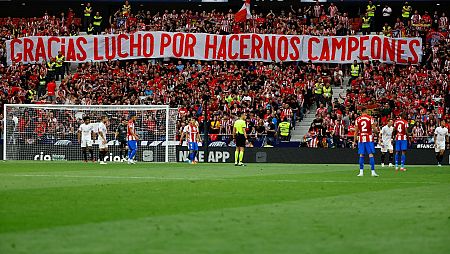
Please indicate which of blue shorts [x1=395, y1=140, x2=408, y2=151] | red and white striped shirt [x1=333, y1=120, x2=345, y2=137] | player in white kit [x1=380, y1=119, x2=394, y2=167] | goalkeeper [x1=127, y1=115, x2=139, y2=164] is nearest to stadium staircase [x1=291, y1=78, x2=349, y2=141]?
red and white striped shirt [x1=333, y1=120, x2=345, y2=137]

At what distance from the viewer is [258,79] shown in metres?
50.3

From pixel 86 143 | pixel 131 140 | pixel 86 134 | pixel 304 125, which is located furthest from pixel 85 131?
pixel 304 125

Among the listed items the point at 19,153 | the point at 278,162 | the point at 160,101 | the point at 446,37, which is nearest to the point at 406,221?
the point at 278,162

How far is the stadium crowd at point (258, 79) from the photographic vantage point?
4547cm

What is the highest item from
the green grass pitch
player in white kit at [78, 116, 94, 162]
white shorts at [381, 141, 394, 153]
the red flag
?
the red flag

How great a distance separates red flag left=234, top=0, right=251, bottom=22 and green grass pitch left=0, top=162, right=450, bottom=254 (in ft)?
107

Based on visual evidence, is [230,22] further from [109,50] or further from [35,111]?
[35,111]

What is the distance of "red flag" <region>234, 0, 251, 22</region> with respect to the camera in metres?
54.0

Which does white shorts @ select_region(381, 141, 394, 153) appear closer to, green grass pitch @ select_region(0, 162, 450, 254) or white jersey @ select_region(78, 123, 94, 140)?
white jersey @ select_region(78, 123, 94, 140)

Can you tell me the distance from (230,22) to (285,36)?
4.18 meters

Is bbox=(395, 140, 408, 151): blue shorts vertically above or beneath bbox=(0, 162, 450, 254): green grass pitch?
above

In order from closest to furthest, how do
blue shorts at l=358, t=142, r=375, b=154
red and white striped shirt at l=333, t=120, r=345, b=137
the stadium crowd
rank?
blue shorts at l=358, t=142, r=375, b=154 → red and white striped shirt at l=333, t=120, r=345, b=137 → the stadium crowd

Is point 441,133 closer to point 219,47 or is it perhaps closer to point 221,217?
point 219,47

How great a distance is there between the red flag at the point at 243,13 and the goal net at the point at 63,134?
40.2 ft
